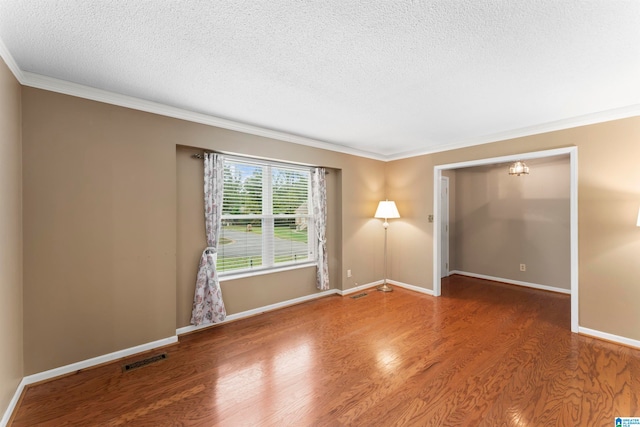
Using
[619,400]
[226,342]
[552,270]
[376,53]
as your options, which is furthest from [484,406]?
[552,270]

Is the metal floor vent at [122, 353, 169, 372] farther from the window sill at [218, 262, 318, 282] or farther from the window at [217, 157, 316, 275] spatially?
the window at [217, 157, 316, 275]

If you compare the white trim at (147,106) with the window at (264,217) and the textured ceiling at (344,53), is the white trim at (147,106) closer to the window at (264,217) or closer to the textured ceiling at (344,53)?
the textured ceiling at (344,53)

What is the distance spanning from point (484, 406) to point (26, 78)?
430 centimetres

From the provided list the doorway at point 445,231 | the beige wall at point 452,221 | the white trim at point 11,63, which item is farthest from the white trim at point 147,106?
the beige wall at point 452,221

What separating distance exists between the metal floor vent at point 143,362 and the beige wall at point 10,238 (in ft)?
2.24

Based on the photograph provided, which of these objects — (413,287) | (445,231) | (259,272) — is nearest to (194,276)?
(259,272)

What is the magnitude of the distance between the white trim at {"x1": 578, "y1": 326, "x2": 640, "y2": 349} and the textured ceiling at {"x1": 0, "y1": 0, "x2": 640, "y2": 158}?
95.6 inches

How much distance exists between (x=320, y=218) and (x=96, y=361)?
3.03 meters

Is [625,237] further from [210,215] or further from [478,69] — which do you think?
[210,215]

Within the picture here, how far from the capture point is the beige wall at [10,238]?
1.80 m

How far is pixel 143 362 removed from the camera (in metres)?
2.52

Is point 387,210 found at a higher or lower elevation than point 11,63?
lower

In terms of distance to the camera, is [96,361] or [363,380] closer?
[363,380]

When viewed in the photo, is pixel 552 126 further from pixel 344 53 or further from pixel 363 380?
pixel 363 380
